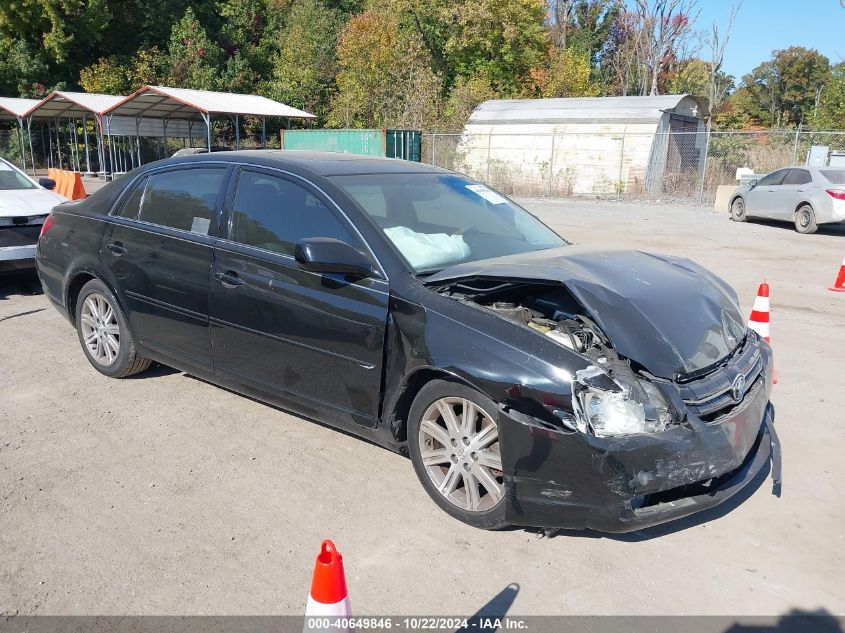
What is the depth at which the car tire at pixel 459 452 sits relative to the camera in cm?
339

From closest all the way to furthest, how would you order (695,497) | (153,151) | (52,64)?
(695,497) → (153,151) → (52,64)

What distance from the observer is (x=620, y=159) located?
2698 cm

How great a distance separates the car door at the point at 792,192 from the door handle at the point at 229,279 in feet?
50.1

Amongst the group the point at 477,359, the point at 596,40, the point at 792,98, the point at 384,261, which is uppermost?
the point at 596,40

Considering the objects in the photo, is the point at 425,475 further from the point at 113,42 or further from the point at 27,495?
the point at 113,42

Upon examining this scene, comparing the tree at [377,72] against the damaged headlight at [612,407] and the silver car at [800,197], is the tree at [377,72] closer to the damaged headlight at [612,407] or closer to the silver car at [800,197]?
the silver car at [800,197]

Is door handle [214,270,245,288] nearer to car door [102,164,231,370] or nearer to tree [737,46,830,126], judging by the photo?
car door [102,164,231,370]

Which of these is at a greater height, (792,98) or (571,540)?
(792,98)

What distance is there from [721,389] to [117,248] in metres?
4.08

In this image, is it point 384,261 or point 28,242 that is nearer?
point 384,261

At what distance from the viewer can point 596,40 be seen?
5681 cm

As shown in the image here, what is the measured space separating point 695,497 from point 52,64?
151ft

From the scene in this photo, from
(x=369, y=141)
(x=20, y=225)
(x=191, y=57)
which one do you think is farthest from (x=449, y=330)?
(x=191, y=57)

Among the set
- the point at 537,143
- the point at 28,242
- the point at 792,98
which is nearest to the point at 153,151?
the point at 537,143
